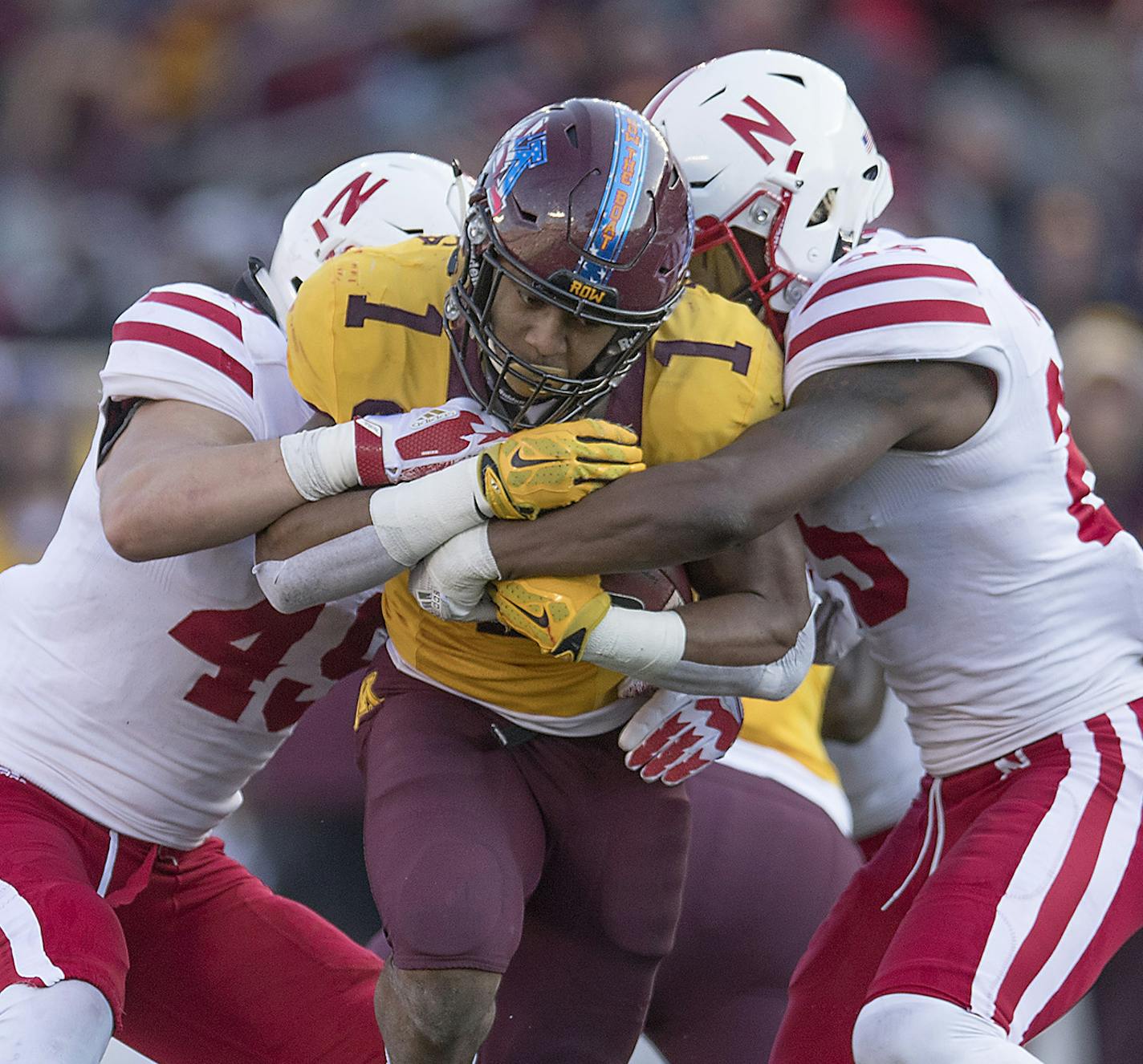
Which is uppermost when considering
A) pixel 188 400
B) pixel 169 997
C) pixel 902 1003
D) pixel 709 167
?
pixel 709 167

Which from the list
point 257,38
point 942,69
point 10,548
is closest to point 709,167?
point 10,548

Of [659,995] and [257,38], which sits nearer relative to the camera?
[659,995]

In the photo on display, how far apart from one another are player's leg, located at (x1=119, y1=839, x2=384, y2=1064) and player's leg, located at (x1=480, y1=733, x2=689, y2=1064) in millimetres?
290

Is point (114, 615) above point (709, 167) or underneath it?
underneath

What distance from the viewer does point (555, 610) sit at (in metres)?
2.50

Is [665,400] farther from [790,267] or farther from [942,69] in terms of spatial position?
[942,69]


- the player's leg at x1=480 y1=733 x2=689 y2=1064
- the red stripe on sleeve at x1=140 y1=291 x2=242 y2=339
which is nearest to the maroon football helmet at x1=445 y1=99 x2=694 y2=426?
the red stripe on sleeve at x1=140 y1=291 x2=242 y2=339

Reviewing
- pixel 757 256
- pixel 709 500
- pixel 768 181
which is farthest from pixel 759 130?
pixel 709 500

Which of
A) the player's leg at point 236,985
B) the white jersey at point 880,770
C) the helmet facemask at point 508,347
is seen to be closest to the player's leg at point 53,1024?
the player's leg at point 236,985

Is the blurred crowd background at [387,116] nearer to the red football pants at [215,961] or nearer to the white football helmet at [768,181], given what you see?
the white football helmet at [768,181]

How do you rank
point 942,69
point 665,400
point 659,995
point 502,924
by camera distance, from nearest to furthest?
point 502,924, point 665,400, point 659,995, point 942,69

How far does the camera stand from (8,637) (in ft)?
9.96

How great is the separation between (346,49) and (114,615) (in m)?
6.38

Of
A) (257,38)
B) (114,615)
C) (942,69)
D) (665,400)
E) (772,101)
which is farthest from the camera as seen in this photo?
(257,38)
